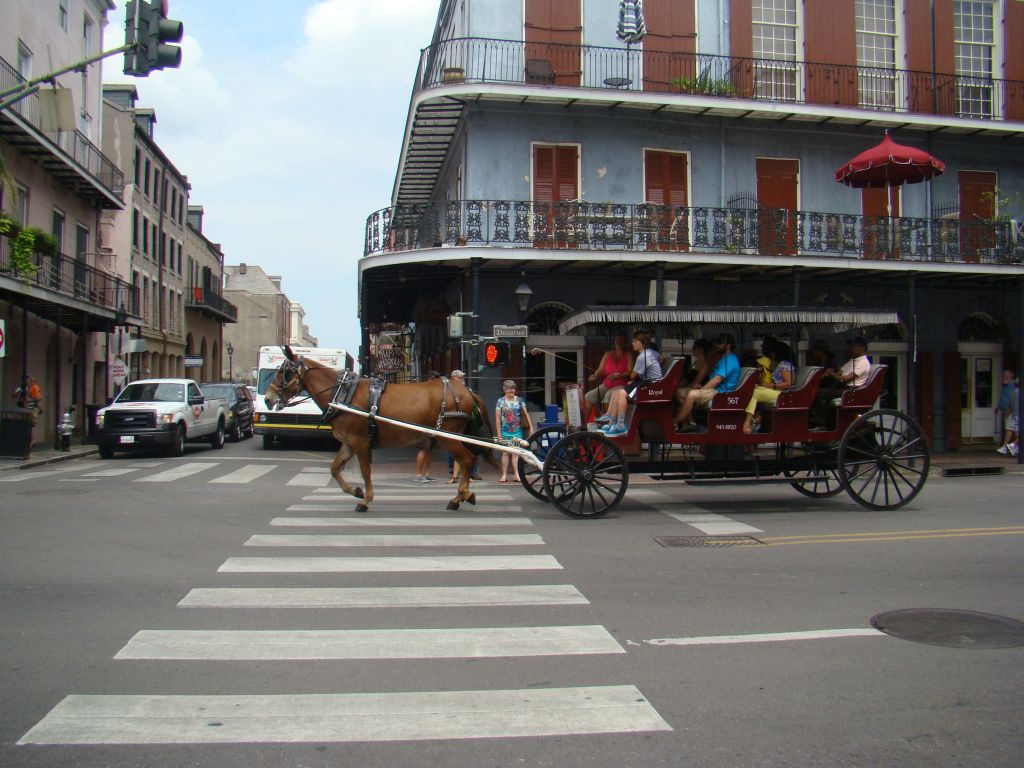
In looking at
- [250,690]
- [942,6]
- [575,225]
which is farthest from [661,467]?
[942,6]

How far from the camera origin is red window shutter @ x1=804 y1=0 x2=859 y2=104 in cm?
2050

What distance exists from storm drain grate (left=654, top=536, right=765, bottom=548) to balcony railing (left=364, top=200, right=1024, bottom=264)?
415 inches

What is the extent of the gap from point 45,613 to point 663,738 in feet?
15.0

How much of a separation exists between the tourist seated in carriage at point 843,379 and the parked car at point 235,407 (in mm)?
21033

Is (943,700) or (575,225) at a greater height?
(575,225)

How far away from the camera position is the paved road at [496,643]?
3855 mm

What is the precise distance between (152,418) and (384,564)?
49.6 feet

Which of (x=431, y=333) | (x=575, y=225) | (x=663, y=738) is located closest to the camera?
(x=663, y=738)

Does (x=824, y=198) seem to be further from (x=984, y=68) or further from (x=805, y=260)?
(x=984, y=68)

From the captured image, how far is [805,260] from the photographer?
62.1 feet

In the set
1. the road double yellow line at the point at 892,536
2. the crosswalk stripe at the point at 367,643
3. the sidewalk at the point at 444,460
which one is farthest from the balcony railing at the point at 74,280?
the road double yellow line at the point at 892,536

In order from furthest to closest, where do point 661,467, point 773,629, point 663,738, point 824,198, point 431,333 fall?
1. point 431,333
2. point 824,198
3. point 661,467
4. point 773,629
5. point 663,738

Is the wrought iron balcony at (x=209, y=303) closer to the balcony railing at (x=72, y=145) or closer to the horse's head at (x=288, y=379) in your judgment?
the balcony railing at (x=72, y=145)

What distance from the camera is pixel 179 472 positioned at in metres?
16.3
